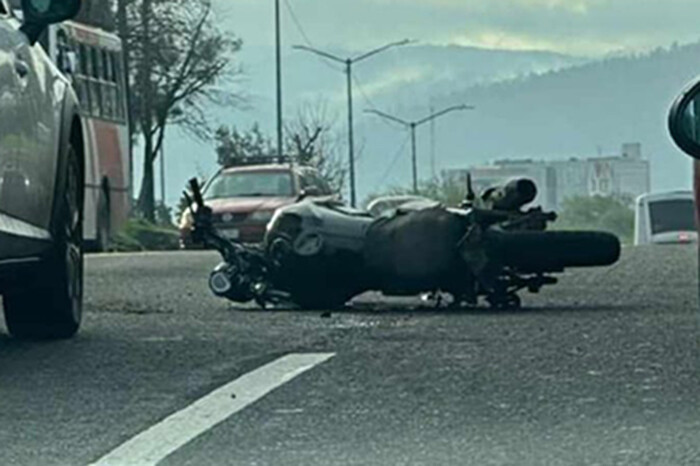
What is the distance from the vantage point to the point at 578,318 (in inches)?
483

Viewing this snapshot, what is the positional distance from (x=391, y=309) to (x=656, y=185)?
85118 millimetres

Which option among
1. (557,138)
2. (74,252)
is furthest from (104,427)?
(557,138)

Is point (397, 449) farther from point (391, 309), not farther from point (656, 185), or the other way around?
point (656, 185)

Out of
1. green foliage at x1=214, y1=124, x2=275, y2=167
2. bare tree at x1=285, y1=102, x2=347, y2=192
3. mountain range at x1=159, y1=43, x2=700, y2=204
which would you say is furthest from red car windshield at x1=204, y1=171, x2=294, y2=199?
mountain range at x1=159, y1=43, x2=700, y2=204

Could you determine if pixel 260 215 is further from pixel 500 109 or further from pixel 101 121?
pixel 500 109

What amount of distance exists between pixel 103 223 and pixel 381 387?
64.7 feet

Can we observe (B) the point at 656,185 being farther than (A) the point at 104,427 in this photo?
Yes

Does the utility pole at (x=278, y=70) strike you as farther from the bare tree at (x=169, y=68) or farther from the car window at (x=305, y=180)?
the car window at (x=305, y=180)

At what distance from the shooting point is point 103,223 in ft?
92.4

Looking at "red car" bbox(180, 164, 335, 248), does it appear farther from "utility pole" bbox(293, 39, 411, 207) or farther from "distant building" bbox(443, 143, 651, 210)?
"distant building" bbox(443, 143, 651, 210)

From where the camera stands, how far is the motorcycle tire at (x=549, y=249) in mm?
12820

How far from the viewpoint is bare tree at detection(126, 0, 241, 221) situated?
53.2 m

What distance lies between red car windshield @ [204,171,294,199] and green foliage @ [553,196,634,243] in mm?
35070

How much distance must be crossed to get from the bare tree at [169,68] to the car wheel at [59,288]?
39.7 metres
